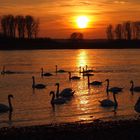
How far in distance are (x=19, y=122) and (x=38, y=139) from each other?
17.0 ft

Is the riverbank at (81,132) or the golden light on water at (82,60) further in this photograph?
the golden light on water at (82,60)

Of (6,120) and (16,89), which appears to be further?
(16,89)

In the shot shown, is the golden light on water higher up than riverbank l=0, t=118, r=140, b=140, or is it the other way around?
the golden light on water

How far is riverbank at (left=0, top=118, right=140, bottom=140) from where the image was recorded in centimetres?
1300

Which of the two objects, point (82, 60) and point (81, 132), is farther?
point (82, 60)

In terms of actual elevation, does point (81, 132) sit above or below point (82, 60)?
below

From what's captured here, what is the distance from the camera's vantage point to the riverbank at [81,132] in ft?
42.7

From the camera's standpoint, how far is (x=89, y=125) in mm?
15516

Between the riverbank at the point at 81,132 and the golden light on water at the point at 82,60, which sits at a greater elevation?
the golden light on water at the point at 82,60

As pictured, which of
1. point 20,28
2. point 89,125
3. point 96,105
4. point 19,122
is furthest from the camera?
point 20,28

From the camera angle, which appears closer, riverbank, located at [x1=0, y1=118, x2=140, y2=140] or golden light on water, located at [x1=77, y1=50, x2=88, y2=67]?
riverbank, located at [x1=0, y1=118, x2=140, y2=140]

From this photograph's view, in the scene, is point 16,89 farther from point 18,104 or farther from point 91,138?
point 91,138

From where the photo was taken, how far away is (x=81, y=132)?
1391cm

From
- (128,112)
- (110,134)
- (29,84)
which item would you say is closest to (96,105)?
(128,112)
